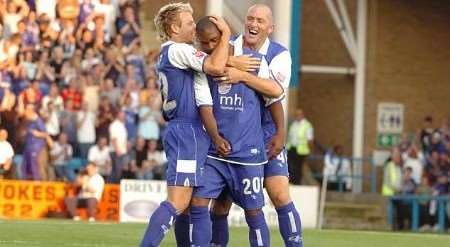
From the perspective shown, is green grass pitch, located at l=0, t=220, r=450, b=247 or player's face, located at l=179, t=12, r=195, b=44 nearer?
player's face, located at l=179, t=12, r=195, b=44

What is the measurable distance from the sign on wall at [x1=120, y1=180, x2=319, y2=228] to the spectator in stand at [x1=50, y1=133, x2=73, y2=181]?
175cm

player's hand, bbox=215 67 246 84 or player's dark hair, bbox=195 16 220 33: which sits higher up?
player's dark hair, bbox=195 16 220 33

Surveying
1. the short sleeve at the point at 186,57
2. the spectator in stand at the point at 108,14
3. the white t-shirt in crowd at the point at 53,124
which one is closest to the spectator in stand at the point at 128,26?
the spectator in stand at the point at 108,14

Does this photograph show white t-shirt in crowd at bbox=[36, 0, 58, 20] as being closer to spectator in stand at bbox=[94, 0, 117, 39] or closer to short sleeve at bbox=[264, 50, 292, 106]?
spectator in stand at bbox=[94, 0, 117, 39]

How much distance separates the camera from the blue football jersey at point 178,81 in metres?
10.8

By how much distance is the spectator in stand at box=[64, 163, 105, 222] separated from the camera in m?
24.1

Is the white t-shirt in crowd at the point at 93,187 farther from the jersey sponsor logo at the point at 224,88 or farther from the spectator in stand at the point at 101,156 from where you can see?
the jersey sponsor logo at the point at 224,88

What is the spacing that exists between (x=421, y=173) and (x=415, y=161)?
28 cm

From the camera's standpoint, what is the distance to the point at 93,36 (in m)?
27.2

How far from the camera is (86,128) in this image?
25.5 meters

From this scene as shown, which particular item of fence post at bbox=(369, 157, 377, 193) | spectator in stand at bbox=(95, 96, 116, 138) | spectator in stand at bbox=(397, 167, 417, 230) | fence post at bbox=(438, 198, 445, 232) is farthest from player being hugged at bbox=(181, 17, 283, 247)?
fence post at bbox=(369, 157, 377, 193)

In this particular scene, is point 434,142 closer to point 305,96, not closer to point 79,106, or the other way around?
point 305,96

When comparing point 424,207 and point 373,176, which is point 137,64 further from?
point 373,176

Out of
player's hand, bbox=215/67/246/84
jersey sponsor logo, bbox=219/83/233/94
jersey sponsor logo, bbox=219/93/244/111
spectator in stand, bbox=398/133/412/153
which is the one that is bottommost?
spectator in stand, bbox=398/133/412/153
